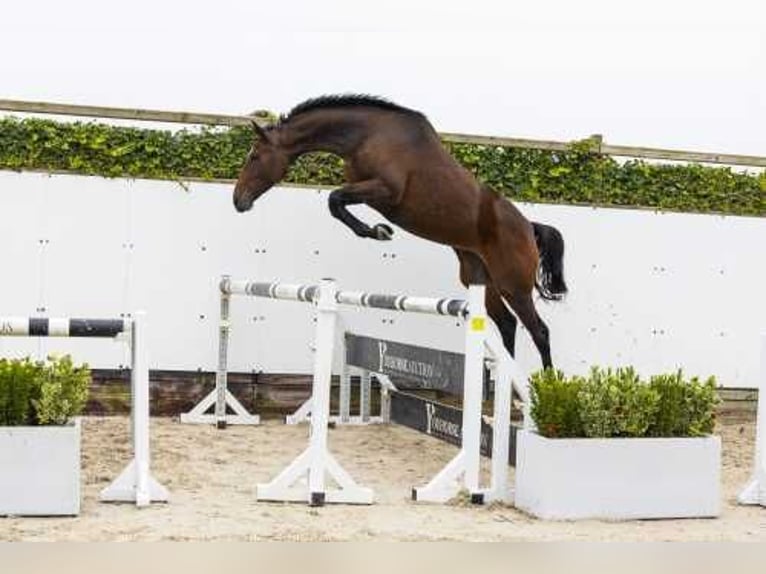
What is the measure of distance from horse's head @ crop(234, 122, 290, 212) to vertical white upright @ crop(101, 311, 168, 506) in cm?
157

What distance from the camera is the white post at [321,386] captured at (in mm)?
4641

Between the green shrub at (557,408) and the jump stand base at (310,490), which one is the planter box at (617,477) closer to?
the green shrub at (557,408)

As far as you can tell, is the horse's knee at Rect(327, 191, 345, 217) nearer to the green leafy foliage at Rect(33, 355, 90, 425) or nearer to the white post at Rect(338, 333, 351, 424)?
the white post at Rect(338, 333, 351, 424)

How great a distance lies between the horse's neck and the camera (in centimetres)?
596

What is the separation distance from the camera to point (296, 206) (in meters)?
7.44

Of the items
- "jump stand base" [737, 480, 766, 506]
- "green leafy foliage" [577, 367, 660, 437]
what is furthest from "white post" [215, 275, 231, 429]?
"jump stand base" [737, 480, 766, 506]

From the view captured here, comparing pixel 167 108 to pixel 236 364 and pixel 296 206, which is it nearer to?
pixel 296 206

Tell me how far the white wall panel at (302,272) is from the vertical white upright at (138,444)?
104 inches

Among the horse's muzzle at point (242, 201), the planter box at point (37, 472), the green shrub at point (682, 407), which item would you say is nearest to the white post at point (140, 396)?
the planter box at point (37, 472)

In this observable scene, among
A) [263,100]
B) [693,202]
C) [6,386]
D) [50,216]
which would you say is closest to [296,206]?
[263,100]

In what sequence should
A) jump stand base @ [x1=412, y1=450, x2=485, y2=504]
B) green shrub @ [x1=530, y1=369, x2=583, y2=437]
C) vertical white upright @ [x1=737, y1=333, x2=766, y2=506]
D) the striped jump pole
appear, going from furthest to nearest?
vertical white upright @ [x1=737, y1=333, x2=766, y2=506]
jump stand base @ [x1=412, y1=450, x2=485, y2=504]
green shrub @ [x1=530, y1=369, x2=583, y2=437]
the striped jump pole

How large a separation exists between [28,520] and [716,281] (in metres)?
5.61

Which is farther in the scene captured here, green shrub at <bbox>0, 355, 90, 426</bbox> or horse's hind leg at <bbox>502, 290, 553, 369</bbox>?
horse's hind leg at <bbox>502, 290, 553, 369</bbox>

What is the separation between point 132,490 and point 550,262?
3196 mm
